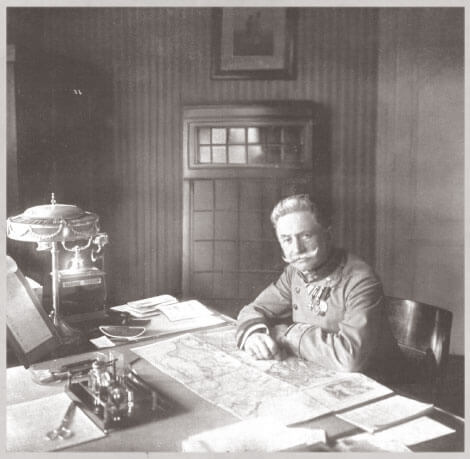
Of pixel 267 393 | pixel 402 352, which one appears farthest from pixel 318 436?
pixel 402 352

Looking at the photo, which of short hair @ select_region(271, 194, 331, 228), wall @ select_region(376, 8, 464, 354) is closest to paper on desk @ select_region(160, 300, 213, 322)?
short hair @ select_region(271, 194, 331, 228)

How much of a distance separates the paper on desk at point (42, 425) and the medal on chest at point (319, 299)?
0.97 m

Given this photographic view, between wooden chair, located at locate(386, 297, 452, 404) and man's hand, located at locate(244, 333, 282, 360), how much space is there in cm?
44

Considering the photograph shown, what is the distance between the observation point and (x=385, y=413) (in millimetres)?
1590

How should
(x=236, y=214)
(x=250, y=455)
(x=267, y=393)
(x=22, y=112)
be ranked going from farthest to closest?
(x=236, y=214) < (x=22, y=112) < (x=267, y=393) < (x=250, y=455)

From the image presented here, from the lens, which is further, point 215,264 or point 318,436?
point 215,264

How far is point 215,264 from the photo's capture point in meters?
4.88

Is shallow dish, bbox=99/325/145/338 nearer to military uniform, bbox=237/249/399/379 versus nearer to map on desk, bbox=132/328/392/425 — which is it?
map on desk, bbox=132/328/392/425

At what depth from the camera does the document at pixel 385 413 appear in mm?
1526

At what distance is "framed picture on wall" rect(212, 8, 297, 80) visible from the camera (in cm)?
464

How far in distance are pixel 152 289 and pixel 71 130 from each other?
149 cm

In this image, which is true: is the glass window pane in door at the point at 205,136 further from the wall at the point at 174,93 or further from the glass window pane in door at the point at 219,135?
the wall at the point at 174,93

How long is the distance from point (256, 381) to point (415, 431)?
0.50 m

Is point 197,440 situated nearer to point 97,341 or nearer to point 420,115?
point 97,341
